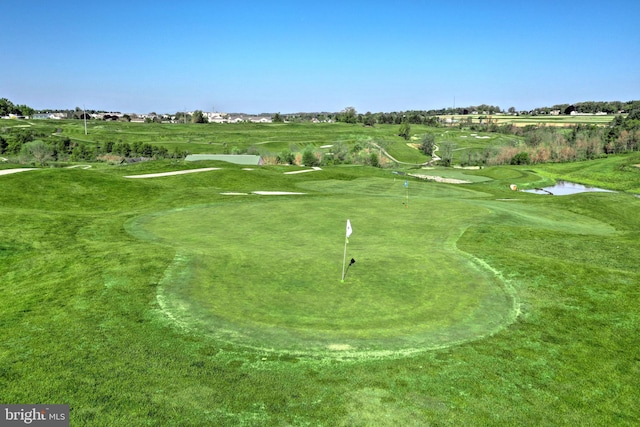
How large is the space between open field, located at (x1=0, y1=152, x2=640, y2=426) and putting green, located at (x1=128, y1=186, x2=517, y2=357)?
0.08 m

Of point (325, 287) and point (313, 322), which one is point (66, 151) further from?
point (313, 322)

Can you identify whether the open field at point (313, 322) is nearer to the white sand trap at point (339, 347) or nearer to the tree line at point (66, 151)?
the white sand trap at point (339, 347)

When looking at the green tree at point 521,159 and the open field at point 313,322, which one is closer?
the open field at point 313,322

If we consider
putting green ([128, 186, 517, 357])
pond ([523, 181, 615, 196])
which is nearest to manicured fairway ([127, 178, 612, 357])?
putting green ([128, 186, 517, 357])

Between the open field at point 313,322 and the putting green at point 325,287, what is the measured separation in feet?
0.26

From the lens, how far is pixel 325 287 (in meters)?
15.3

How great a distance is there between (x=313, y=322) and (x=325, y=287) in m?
2.69

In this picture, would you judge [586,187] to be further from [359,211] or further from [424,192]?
[359,211]

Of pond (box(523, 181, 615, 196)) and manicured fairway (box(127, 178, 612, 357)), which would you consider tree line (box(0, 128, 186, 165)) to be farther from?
manicured fairway (box(127, 178, 612, 357))

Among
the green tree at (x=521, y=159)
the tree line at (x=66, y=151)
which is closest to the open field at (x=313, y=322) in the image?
the tree line at (x=66, y=151)

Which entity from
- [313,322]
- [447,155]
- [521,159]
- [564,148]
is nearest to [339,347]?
[313,322]

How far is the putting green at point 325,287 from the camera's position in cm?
1209

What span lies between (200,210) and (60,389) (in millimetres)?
21557

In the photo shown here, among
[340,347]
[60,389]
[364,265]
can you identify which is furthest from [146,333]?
[364,265]
